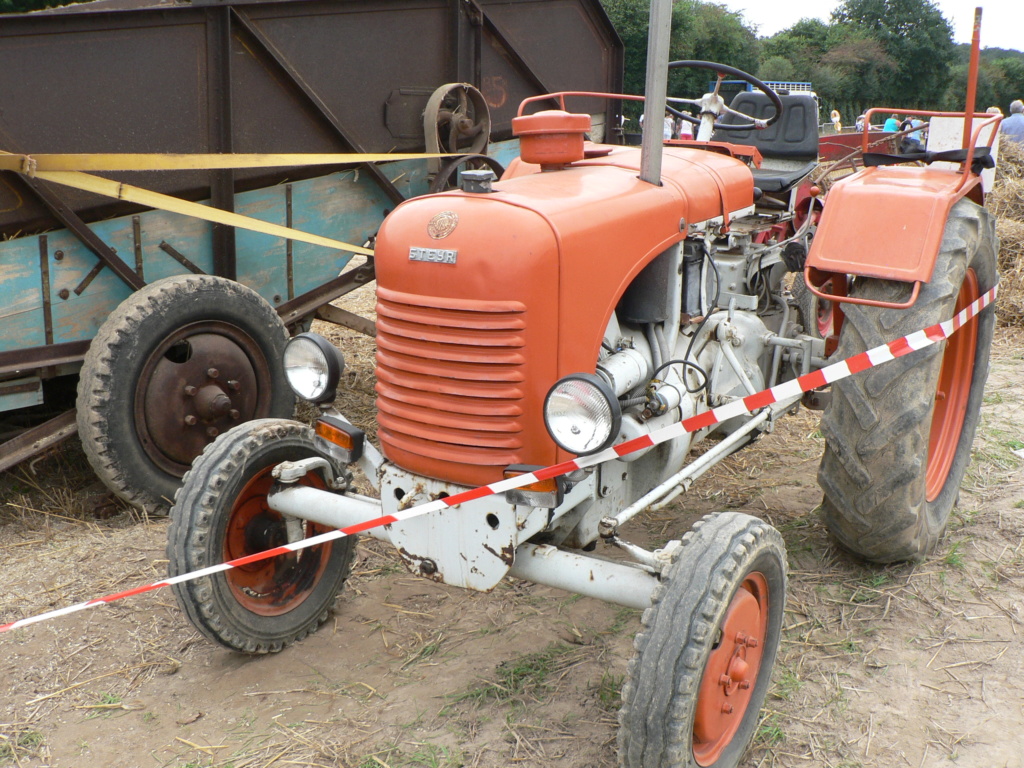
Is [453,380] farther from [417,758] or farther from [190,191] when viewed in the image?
[190,191]

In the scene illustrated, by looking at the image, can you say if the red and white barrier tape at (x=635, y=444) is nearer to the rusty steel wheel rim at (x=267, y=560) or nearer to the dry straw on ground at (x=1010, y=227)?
the rusty steel wheel rim at (x=267, y=560)

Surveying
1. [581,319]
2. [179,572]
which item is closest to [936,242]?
[581,319]

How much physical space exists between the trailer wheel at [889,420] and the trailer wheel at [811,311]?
39.3 inches

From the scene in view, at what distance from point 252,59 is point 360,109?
0.66m

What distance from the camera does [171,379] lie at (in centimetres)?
387

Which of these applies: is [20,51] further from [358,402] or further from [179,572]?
[358,402]

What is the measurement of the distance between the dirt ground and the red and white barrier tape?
0.42 m

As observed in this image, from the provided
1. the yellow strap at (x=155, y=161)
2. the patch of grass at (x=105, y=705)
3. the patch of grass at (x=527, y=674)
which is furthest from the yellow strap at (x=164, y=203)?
the patch of grass at (x=527, y=674)

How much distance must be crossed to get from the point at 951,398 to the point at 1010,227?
16.1ft

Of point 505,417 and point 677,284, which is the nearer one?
point 505,417

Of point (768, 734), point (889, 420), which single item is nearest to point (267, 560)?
point (768, 734)

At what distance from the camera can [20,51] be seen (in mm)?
3471

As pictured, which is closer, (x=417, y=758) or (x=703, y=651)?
(x=703, y=651)

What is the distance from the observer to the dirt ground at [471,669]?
249cm
